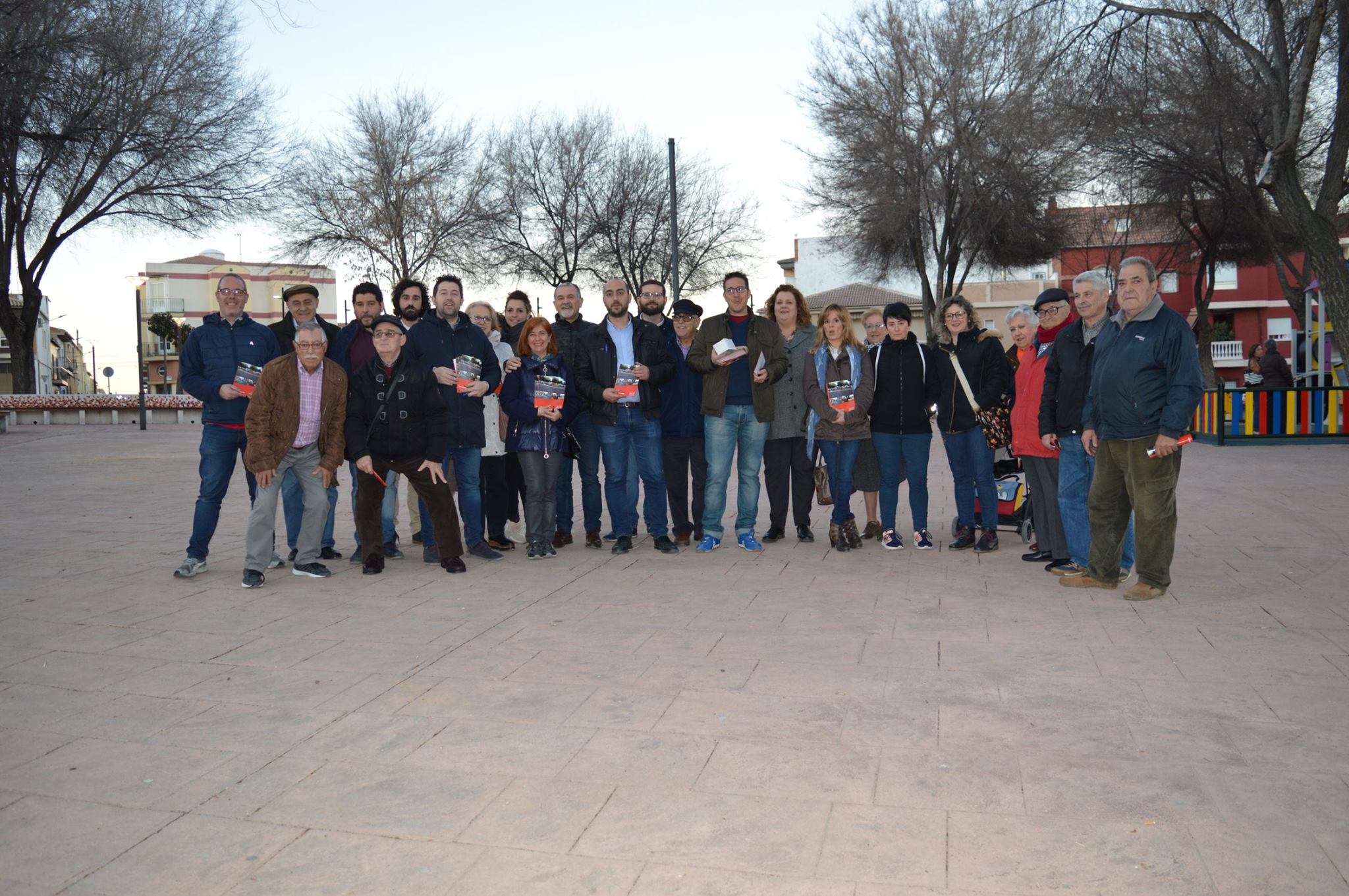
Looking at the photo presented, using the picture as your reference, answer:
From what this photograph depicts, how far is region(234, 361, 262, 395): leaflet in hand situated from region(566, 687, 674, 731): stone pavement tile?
3696 millimetres

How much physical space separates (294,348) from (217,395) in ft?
1.90

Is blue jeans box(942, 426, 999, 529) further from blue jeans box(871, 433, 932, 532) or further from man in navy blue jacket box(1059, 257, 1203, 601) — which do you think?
man in navy blue jacket box(1059, 257, 1203, 601)

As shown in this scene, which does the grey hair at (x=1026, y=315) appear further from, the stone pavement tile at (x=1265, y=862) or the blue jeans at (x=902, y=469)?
the stone pavement tile at (x=1265, y=862)

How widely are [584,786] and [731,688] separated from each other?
46.9 inches

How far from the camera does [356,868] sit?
303 centimetres

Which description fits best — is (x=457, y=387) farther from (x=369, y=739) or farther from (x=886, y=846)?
(x=886, y=846)

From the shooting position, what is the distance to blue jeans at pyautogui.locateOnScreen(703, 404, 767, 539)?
836cm

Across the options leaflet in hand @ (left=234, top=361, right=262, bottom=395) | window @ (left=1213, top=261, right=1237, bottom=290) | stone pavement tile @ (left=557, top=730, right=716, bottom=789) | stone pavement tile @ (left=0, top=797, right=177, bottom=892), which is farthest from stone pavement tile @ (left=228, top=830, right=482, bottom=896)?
window @ (left=1213, top=261, right=1237, bottom=290)

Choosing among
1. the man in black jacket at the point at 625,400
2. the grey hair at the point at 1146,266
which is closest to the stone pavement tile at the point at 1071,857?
the grey hair at the point at 1146,266

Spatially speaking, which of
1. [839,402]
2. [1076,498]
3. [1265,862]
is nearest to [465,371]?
[839,402]

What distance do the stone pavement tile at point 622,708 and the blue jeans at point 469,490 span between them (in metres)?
3.64

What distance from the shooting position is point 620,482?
8398 mm

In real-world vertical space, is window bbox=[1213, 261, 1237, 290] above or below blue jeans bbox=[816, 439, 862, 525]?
above

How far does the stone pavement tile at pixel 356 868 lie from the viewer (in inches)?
115
